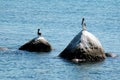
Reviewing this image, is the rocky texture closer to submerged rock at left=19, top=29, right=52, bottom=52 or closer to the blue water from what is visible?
submerged rock at left=19, top=29, right=52, bottom=52

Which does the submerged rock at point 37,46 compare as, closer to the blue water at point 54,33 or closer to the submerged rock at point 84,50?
the blue water at point 54,33

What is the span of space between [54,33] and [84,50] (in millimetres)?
22051

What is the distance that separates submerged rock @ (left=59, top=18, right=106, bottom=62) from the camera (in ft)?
262

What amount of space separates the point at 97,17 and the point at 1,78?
60895 mm

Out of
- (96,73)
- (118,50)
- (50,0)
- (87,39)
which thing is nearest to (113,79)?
(96,73)

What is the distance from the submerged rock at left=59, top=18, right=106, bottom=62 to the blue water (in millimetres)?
1139

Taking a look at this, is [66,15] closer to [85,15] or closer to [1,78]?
[85,15]

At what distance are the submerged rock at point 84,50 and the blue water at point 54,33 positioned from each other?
114cm

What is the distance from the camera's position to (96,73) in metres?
74.1

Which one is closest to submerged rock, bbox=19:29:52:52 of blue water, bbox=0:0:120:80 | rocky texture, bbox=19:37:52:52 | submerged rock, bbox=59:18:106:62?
rocky texture, bbox=19:37:52:52

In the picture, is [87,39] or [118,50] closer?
[87,39]

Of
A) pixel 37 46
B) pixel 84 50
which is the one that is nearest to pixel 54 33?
pixel 37 46

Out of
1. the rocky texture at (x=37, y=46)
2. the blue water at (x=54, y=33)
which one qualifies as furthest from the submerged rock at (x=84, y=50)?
the rocky texture at (x=37, y=46)

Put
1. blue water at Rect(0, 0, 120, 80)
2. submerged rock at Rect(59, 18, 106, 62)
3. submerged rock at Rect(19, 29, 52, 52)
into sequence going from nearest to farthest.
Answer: blue water at Rect(0, 0, 120, 80)
submerged rock at Rect(59, 18, 106, 62)
submerged rock at Rect(19, 29, 52, 52)
